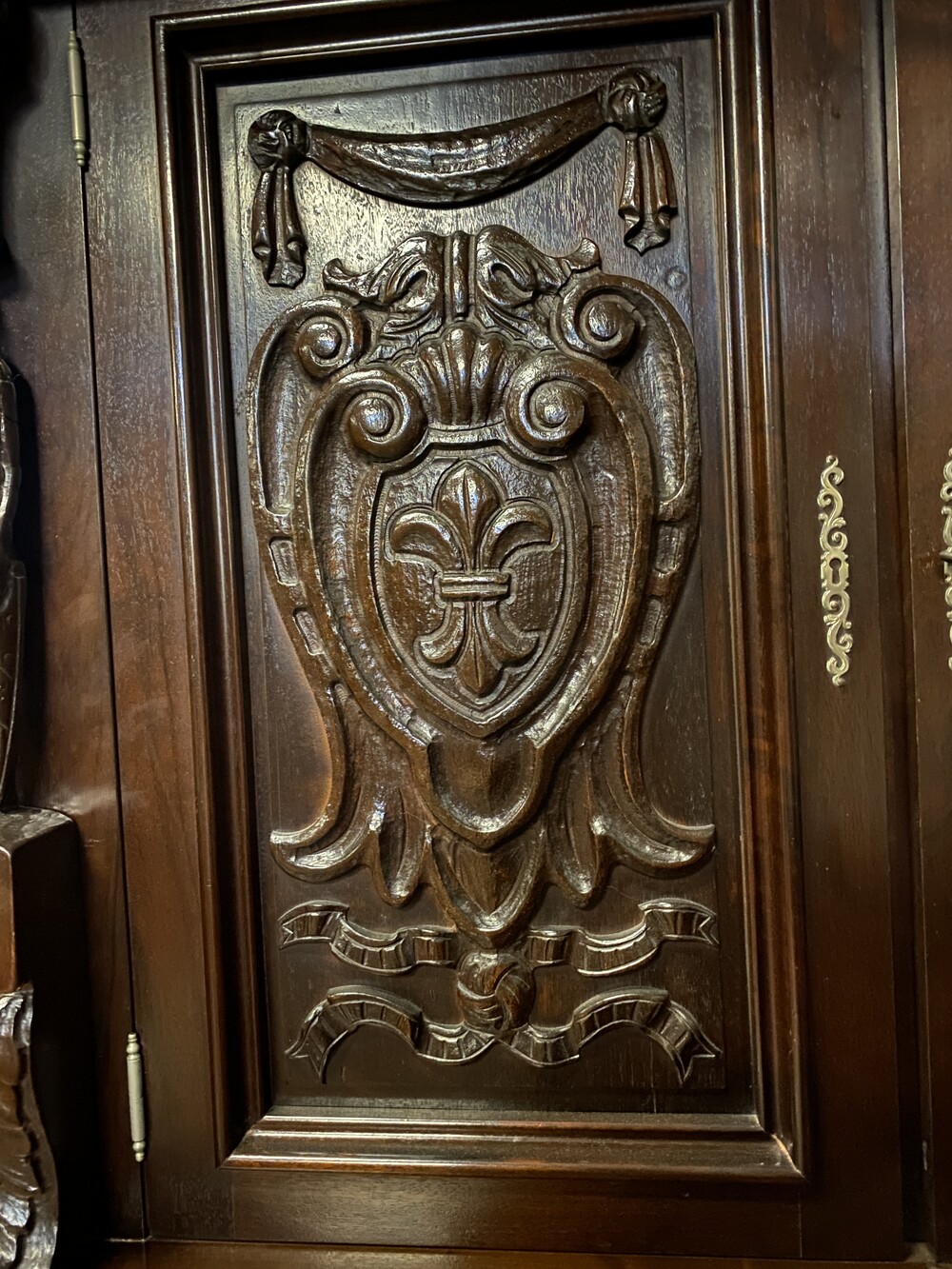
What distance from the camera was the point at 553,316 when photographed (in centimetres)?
98

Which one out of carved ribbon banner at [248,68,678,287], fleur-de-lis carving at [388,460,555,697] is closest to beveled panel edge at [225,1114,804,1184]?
fleur-de-lis carving at [388,460,555,697]

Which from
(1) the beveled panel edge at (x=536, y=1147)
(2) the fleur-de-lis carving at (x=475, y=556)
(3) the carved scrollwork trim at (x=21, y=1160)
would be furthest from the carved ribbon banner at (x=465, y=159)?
(1) the beveled panel edge at (x=536, y=1147)

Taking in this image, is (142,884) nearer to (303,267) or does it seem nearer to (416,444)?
(416,444)

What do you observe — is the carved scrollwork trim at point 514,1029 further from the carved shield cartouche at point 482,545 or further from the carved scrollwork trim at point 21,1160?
the carved scrollwork trim at point 21,1160

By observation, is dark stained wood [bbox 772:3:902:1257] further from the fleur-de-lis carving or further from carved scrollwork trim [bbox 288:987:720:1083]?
the fleur-de-lis carving

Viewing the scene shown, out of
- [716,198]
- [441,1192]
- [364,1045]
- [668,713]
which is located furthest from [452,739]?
[716,198]

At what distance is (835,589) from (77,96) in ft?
2.80

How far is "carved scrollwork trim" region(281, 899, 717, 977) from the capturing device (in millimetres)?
995

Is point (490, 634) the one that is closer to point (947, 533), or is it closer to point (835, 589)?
point (835, 589)

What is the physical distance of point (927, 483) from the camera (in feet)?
3.02

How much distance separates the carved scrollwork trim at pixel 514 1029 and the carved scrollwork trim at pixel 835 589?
1.19 ft

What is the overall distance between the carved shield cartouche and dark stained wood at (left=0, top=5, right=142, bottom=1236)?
183 millimetres

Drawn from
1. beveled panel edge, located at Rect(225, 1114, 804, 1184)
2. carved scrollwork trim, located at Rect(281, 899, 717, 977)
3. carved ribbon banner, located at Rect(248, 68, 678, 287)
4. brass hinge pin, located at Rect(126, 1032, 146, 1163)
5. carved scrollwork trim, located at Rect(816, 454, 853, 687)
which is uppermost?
carved ribbon banner, located at Rect(248, 68, 678, 287)

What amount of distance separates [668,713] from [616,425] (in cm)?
28
